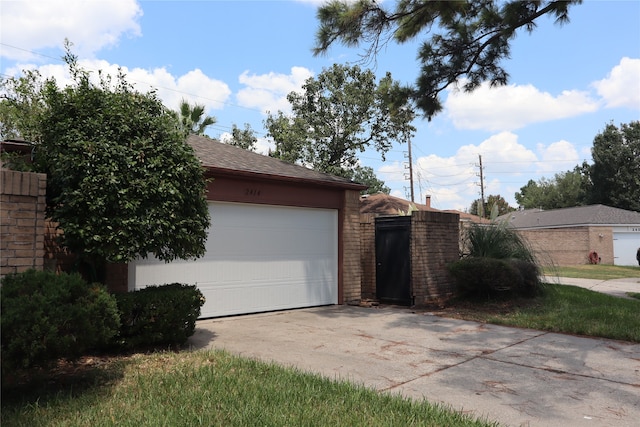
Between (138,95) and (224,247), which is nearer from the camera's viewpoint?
(138,95)

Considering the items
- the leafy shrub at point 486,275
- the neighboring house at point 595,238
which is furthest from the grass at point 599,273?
the leafy shrub at point 486,275

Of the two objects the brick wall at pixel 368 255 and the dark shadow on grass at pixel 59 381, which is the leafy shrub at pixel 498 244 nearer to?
the brick wall at pixel 368 255

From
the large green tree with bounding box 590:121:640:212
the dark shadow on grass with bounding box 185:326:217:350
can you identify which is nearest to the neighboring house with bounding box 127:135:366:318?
the dark shadow on grass with bounding box 185:326:217:350

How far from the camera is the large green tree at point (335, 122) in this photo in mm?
22797

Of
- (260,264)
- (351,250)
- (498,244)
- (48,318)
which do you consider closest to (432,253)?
(498,244)

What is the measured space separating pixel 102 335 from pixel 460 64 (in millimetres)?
10088

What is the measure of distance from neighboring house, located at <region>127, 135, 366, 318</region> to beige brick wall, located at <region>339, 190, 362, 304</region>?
2cm

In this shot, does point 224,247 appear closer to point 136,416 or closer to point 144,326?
point 144,326

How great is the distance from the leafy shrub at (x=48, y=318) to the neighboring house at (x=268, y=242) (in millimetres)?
3554

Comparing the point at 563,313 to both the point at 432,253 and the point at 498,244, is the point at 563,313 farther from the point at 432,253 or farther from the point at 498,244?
the point at 432,253

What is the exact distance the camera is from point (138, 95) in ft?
22.0

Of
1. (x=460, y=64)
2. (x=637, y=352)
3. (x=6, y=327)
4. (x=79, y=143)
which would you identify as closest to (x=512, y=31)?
(x=460, y=64)

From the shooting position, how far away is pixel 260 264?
1000cm

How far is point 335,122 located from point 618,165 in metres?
31.0
